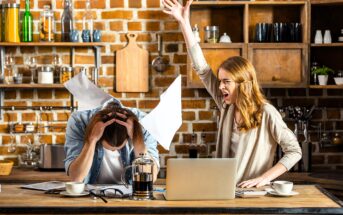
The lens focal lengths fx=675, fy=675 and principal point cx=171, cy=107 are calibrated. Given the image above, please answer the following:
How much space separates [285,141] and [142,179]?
90cm

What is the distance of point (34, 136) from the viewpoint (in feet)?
16.1

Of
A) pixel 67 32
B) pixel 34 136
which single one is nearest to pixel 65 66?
pixel 67 32

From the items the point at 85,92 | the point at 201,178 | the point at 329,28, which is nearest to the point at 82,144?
the point at 85,92

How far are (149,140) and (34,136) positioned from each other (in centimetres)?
180

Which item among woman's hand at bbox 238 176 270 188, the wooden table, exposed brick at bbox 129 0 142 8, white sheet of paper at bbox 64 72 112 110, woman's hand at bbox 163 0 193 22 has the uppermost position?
exposed brick at bbox 129 0 142 8

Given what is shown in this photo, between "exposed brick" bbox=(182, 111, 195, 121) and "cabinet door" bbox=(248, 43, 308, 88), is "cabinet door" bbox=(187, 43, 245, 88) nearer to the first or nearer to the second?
"cabinet door" bbox=(248, 43, 308, 88)

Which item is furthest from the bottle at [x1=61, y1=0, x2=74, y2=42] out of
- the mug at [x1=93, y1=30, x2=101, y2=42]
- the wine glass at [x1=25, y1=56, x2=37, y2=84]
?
the wine glass at [x1=25, y1=56, x2=37, y2=84]

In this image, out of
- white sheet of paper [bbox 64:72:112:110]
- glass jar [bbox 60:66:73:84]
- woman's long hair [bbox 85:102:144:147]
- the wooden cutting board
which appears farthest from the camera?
the wooden cutting board

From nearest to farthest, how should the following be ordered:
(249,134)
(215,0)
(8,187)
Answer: (8,187)
(249,134)
(215,0)

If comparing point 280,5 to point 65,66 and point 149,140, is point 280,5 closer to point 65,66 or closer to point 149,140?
point 65,66

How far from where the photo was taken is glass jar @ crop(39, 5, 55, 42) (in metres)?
4.79

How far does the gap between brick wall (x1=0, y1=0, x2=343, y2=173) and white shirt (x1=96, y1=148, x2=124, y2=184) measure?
5.11 feet

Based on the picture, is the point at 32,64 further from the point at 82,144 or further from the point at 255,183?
the point at 255,183

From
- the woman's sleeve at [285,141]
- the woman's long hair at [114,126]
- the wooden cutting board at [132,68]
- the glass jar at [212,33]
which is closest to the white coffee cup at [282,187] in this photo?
the woman's sleeve at [285,141]
